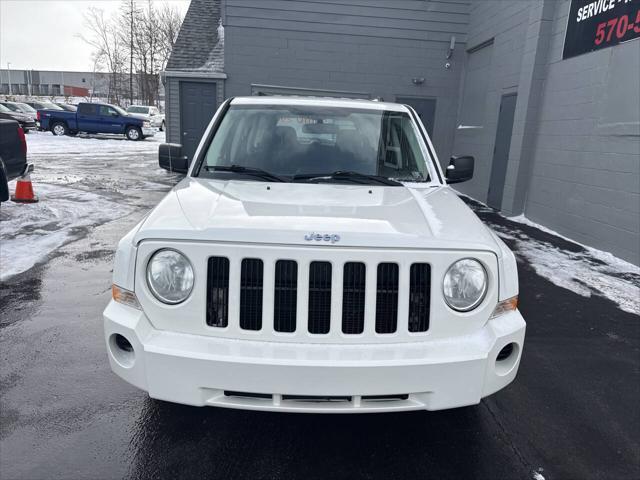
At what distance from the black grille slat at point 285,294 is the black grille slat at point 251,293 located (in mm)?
75

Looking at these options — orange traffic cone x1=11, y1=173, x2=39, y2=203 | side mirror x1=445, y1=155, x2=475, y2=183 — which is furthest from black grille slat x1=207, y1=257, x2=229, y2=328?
orange traffic cone x1=11, y1=173, x2=39, y2=203

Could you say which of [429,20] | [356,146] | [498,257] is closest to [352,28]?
[429,20]

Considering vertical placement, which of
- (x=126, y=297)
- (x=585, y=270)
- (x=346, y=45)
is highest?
(x=346, y=45)

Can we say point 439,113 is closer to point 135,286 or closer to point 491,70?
point 491,70

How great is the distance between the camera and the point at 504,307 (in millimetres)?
2432

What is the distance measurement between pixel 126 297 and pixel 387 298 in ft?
4.19

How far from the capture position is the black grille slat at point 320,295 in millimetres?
2223

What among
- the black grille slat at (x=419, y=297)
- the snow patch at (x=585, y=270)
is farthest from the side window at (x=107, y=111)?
the black grille slat at (x=419, y=297)

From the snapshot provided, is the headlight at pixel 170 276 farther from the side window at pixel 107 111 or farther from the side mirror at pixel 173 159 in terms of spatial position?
the side window at pixel 107 111

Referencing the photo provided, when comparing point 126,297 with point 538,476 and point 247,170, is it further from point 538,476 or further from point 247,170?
point 538,476

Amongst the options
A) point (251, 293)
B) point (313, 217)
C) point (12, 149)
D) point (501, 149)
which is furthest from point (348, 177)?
point (501, 149)

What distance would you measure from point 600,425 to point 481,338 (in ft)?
4.52

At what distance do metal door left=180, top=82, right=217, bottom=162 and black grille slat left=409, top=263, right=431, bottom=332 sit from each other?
11.7 metres

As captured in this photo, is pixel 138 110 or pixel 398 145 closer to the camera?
pixel 398 145
